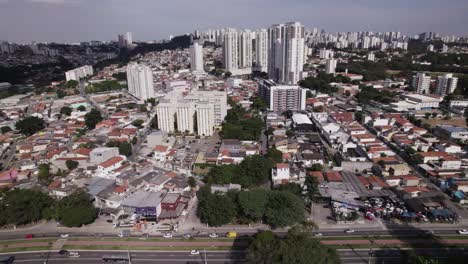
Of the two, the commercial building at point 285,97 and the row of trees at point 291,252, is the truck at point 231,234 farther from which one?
the commercial building at point 285,97

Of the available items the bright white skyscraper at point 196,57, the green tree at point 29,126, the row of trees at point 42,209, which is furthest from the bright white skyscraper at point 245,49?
the row of trees at point 42,209

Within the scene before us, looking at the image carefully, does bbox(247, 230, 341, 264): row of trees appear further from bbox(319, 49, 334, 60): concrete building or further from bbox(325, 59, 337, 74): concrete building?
bbox(319, 49, 334, 60): concrete building

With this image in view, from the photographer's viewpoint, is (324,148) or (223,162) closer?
(223,162)

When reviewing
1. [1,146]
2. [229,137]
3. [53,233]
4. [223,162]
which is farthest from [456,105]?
[1,146]

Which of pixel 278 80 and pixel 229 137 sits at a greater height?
pixel 278 80

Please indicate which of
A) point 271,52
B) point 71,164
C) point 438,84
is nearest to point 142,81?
point 271,52

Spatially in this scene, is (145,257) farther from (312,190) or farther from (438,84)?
(438,84)

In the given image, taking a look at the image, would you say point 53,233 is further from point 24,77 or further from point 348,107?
point 24,77

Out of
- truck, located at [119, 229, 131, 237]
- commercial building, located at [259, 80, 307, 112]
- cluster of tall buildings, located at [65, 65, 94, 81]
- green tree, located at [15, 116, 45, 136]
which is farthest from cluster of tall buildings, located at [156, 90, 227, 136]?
cluster of tall buildings, located at [65, 65, 94, 81]
